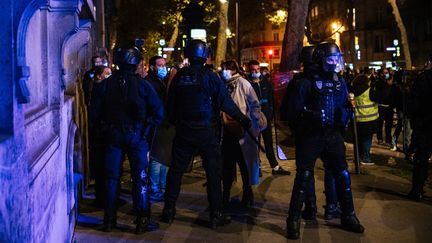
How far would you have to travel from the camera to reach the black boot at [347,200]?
6234mm

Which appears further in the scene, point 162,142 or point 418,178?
point 162,142

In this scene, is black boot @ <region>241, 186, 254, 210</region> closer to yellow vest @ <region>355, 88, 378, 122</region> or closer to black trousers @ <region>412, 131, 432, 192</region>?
black trousers @ <region>412, 131, 432, 192</region>

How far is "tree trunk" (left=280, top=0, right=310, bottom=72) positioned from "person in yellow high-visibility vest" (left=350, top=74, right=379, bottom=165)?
4.51 metres

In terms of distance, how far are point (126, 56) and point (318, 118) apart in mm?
2150

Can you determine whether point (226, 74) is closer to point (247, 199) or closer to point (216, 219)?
point (247, 199)

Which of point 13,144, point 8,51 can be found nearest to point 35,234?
point 13,144

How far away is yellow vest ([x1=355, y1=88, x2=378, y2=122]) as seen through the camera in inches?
Result: 437

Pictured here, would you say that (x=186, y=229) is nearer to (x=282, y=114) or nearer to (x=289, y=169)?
(x=282, y=114)

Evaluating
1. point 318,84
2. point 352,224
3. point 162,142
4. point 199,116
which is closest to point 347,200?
point 352,224

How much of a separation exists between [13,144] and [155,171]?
5565mm

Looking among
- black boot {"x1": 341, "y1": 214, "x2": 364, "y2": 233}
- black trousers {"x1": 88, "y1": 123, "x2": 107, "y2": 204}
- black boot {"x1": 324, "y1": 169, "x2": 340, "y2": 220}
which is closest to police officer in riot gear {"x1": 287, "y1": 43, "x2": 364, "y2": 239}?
black boot {"x1": 341, "y1": 214, "x2": 364, "y2": 233}

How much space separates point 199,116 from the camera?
6.36 metres

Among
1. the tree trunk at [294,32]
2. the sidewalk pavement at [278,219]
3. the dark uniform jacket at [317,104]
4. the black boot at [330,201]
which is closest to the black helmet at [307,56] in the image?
the dark uniform jacket at [317,104]

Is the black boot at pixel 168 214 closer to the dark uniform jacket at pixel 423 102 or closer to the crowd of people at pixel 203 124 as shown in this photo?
the crowd of people at pixel 203 124
